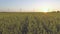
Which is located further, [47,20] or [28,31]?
[47,20]

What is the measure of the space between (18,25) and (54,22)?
9.76ft

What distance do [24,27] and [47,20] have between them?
2.26 meters

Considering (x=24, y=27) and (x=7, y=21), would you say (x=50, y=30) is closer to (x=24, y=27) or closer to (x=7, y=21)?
(x=24, y=27)

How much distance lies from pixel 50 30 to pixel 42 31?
2.18ft

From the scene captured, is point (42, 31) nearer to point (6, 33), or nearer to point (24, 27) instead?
point (24, 27)

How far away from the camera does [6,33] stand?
17172 mm

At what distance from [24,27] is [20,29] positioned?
1.18ft

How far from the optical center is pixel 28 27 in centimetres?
1730

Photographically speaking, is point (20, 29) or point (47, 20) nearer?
point (20, 29)

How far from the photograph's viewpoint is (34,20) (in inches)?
721

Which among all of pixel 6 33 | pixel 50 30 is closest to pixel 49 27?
pixel 50 30

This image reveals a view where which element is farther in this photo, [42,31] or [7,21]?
[7,21]

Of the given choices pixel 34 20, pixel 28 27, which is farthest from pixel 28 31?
pixel 34 20

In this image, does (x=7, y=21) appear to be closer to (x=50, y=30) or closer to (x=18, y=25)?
(x=18, y=25)
